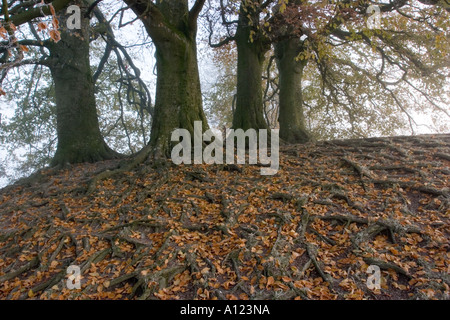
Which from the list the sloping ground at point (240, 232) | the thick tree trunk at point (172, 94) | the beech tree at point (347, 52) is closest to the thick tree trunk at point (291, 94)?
the beech tree at point (347, 52)

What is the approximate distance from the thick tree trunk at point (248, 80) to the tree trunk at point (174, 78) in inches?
66.1

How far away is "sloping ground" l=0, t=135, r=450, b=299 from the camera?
3.33m

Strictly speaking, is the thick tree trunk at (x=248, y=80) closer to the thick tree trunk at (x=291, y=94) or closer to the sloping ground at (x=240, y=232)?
the thick tree trunk at (x=291, y=94)

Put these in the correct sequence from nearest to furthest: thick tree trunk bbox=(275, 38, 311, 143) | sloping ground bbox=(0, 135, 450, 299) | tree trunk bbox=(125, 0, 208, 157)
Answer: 1. sloping ground bbox=(0, 135, 450, 299)
2. tree trunk bbox=(125, 0, 208, 157)
3. thick tree trunk bbox=(275, 38, 311, 143)

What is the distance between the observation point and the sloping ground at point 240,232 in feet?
10.9

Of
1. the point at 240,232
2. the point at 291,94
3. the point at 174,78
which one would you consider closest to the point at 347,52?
the point at 291,94

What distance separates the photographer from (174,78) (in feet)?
23.1

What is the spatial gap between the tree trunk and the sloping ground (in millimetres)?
1027

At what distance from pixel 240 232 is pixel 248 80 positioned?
5524mm

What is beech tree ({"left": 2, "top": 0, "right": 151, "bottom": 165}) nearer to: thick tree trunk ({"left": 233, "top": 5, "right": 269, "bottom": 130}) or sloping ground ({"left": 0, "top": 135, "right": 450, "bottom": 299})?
sloping ground ({"left": 0, "top": 135, "right": 450, "bottom": 299})

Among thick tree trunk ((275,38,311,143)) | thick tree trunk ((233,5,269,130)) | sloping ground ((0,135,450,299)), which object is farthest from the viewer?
thick tree trunk ((275,38,311,143))

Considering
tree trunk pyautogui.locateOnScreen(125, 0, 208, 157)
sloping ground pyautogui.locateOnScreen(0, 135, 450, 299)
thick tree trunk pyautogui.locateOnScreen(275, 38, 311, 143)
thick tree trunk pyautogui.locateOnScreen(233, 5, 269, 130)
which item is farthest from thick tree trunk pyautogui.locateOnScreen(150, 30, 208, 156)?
thick tree trunk pyautogui.locateOnScreen(275, 38, 311, 143)

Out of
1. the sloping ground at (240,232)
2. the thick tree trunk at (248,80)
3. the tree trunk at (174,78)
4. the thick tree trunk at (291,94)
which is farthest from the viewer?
the thick tree trunk at (291,94)
